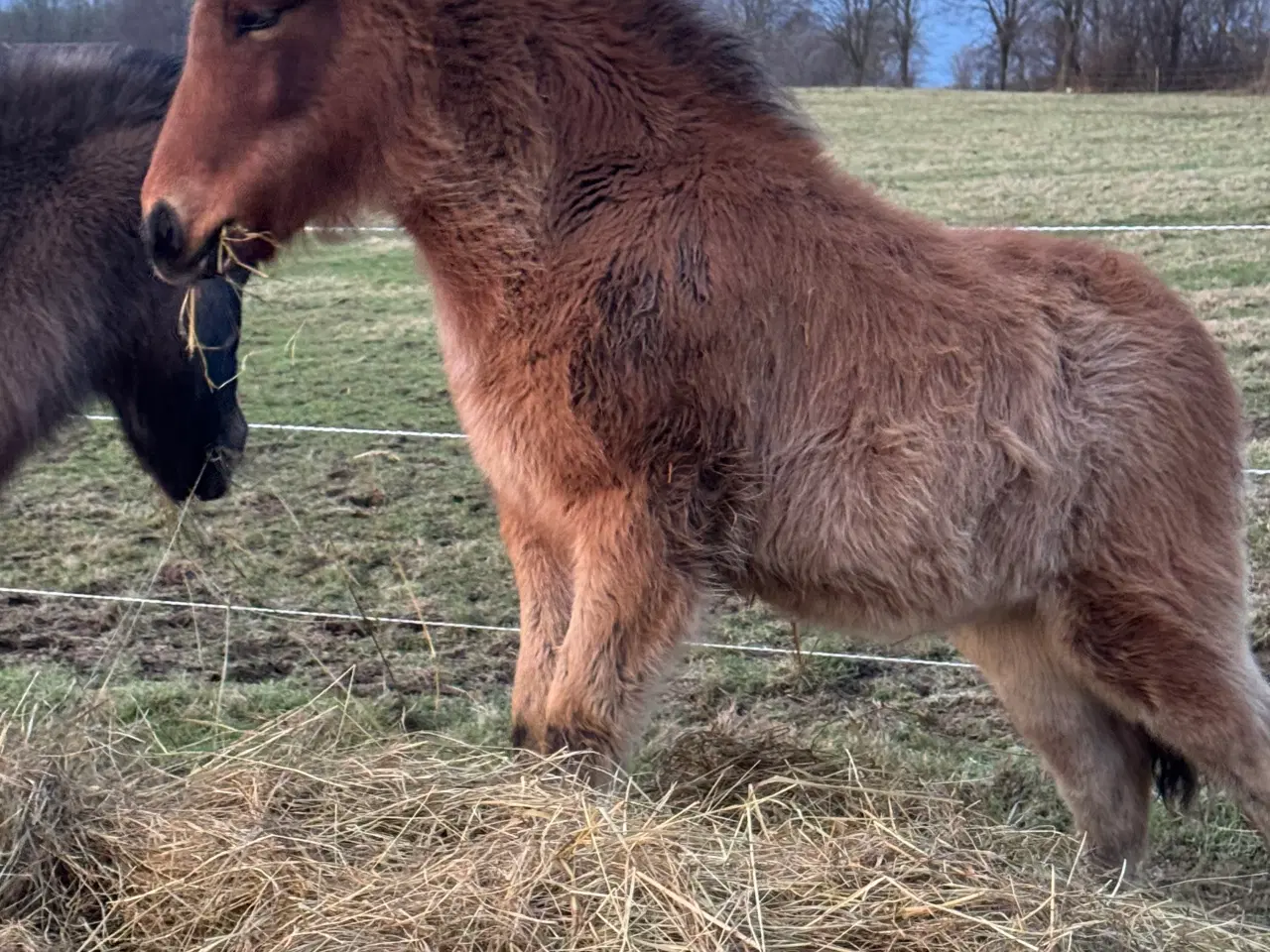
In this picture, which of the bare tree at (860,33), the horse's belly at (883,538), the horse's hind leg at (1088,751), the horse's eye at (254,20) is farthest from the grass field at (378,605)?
the bare tree at (860,33)

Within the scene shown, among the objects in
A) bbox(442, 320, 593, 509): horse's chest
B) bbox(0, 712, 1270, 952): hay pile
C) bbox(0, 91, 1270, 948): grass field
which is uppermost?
bbox(442, 320, 593, 509): horse's chest

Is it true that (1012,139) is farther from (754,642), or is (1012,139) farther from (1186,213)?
(754,642)

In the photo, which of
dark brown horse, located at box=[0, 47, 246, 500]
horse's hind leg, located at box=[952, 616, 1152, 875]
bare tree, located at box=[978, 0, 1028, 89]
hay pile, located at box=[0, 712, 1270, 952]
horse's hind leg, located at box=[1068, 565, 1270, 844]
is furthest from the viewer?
bare tree, located at box=[978, 0, 1028, 89]

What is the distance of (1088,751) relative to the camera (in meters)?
3.40

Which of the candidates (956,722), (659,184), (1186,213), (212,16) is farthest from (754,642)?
(1186,213)

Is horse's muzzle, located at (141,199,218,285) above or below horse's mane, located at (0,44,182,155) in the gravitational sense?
below

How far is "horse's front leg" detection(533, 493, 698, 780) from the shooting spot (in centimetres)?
271

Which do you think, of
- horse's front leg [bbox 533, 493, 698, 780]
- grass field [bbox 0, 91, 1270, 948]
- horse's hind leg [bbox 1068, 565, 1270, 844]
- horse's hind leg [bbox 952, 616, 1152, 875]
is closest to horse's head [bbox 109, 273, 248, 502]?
grass field [bbox 0, 91, 1270, 948]

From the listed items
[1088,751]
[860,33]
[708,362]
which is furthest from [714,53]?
[860,33]

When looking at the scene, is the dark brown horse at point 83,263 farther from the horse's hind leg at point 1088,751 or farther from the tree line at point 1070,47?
the tree line at point 1070,47

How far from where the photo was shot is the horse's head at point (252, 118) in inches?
105

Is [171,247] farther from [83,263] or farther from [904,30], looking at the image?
[904,30]

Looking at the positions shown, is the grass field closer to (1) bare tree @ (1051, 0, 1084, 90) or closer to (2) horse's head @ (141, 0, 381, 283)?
(2) horse's head @ (141, 0, 381, 283)

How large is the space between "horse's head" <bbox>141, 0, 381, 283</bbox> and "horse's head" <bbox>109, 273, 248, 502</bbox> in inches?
36.8
